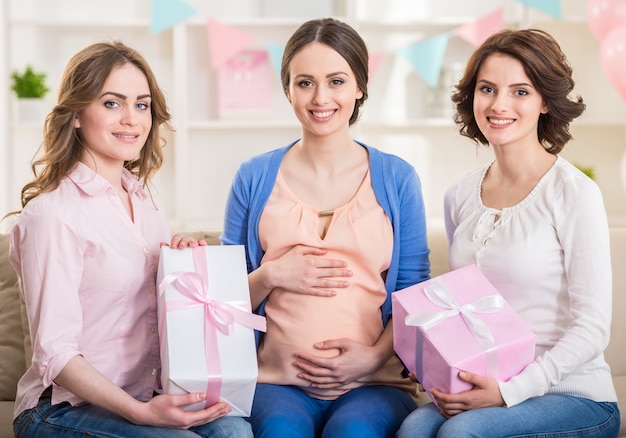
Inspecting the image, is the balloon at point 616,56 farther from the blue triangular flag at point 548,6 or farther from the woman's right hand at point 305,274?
the woman's right hand at point 305,274

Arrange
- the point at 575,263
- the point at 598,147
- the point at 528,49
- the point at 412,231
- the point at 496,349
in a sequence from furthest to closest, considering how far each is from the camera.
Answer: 1. the point at 598,147
2. the point at 412,231
3. the point at 528,49
4. the point at 575,263
5. the point at 496,349

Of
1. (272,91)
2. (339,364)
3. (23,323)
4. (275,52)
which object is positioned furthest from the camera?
(272,91)

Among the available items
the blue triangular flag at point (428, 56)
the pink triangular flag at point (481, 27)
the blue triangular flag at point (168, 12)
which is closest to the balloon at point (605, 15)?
the pink triangular flag at point (481, 27)

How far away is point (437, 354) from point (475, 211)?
1.54 feet

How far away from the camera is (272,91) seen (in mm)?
4199

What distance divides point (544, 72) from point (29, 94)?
273 centimetres

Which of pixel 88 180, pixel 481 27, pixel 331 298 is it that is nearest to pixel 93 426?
pixel 88 180

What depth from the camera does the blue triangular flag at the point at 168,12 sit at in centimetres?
391

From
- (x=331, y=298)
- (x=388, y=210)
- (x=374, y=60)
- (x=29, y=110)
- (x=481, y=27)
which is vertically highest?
(x=481, y=27)

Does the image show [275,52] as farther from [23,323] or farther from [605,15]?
[23,323]

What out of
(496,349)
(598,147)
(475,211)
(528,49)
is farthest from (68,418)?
(598,147)

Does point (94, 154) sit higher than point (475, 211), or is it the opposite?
point (94, 154)

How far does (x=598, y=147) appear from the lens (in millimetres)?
4367

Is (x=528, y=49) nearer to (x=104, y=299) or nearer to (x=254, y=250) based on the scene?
(x=254, y=250)
